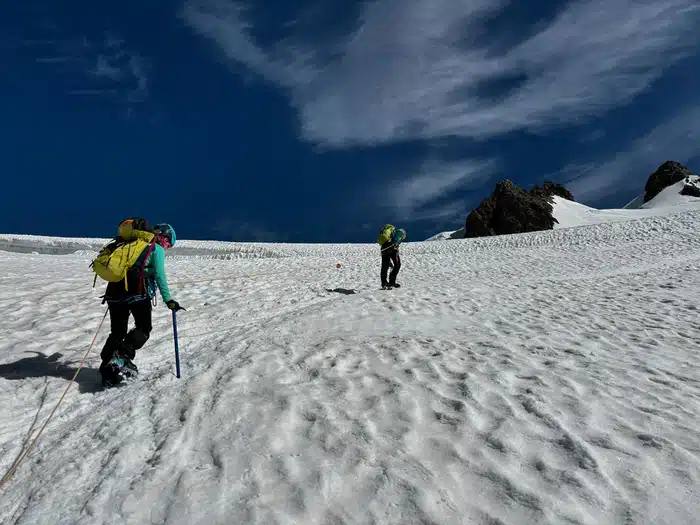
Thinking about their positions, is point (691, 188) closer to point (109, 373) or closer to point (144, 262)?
point (144, 262)

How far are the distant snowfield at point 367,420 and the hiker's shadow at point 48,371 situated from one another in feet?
0.13

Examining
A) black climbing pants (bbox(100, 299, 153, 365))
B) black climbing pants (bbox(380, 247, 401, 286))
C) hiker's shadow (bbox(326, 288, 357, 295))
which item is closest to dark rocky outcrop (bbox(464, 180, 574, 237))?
black climbing pants (bbox(380, 247, 401, 286))

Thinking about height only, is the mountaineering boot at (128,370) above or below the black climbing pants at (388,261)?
below

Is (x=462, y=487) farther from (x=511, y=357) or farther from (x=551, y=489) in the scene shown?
(x=511, y=357)

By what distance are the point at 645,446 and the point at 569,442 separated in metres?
0.65

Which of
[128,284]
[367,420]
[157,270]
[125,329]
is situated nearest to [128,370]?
[125,329]

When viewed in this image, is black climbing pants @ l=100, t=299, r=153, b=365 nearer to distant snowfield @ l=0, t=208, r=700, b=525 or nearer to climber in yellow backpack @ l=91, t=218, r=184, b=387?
climber in yellow backpack @ l=91, t=218, r=184, b=387

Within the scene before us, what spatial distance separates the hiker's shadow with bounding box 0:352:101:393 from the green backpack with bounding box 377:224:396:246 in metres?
9.10

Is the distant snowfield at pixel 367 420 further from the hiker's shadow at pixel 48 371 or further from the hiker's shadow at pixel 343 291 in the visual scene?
the hiker's shadow at pixel 343 291

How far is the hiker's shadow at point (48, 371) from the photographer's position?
603 cm

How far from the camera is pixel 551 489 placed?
299 cm

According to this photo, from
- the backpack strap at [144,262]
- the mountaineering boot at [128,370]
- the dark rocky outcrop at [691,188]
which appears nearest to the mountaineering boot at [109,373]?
the mountaineering boot at [128,370]

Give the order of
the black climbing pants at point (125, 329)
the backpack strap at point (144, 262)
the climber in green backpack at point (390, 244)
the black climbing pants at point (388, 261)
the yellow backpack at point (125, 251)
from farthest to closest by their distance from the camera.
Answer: the black climbing pants at point (388, 261)
the climber in green backpack at point (390, 244)
the black climbing pants at point (125, 329)
the backpack strap at point (144, 262)
the yellow backpack at point (125, 251)

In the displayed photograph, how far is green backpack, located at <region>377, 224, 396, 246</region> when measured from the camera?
533 inches
